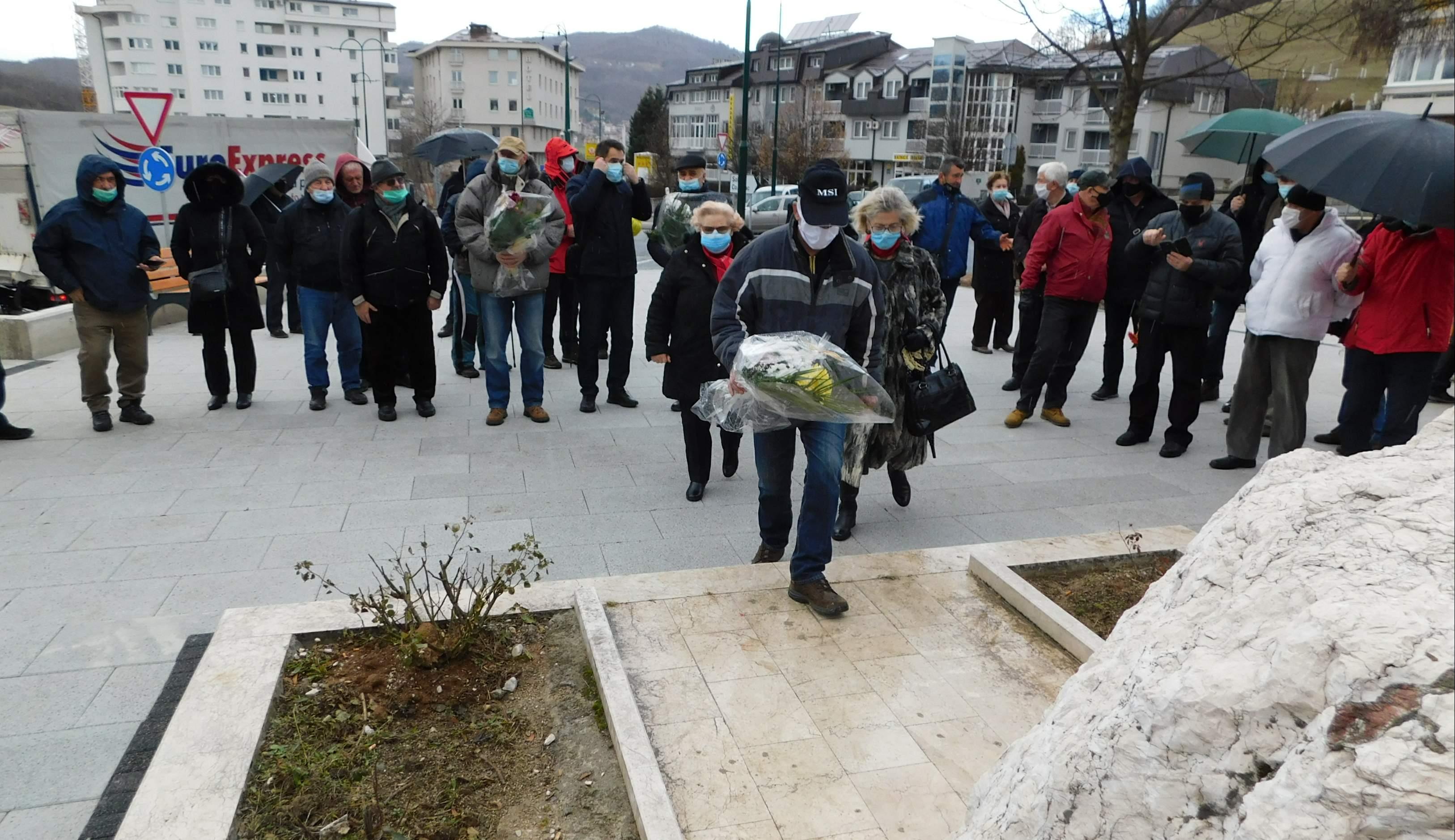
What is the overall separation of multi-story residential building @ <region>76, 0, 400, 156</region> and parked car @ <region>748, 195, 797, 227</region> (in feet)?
213

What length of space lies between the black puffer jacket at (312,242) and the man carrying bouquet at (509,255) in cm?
116

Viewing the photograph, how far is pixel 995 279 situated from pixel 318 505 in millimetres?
7581

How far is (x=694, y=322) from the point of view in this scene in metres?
6.22

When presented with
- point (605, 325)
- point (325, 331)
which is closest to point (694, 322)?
point (605, 325)

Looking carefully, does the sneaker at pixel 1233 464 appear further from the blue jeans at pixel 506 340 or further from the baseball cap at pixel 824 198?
the blue jeans at pixel 506 340

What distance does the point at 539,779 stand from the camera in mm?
3141

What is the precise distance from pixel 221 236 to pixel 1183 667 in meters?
8.29

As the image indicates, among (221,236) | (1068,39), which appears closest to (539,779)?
(221,236)

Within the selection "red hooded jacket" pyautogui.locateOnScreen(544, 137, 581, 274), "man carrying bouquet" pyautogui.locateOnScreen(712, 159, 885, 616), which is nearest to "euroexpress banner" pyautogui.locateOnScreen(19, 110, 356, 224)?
"red hooded jacket" pyautogui.locateOnScreen(544, 137, 581, 274)

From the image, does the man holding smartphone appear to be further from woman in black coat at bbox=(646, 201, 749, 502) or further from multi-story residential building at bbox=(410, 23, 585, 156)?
multi-story residential building at bbox=(410, 23, 585, 156)

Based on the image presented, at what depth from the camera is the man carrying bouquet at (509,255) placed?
764 cm

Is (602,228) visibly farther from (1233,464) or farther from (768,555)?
(1233,464)

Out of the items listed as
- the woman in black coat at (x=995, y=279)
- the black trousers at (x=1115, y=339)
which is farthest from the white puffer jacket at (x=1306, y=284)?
the woman in black coat at (x=995, y=279)

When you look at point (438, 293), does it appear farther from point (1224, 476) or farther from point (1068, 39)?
point (1068, 39)
